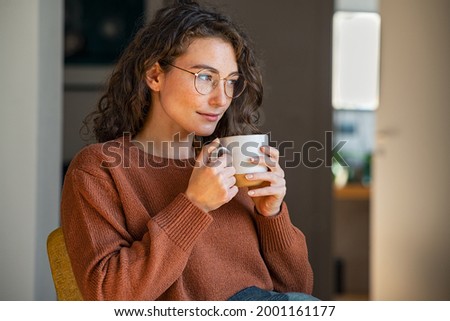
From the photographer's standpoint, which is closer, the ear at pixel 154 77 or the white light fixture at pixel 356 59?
the ear at pixel 154 77

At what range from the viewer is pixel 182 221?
1.02 m

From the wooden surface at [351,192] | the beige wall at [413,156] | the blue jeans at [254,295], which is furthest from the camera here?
the wooden surface at [351,192]

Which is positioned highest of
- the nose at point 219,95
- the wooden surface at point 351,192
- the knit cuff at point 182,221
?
the nose at point 219,95

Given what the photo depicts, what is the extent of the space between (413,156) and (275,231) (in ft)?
3.98

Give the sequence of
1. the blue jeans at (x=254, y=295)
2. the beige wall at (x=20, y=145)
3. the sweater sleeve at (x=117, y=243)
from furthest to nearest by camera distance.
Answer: the beige wall at (x=20, y=145) < the blue jeans at (x=254, y=295) < the sweater sleeve at (x=117, y=243)

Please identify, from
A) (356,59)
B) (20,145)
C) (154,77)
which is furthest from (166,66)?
(356,59)

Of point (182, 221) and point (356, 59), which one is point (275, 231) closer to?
point (182, 221)

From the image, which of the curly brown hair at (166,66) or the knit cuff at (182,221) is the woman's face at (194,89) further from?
the knit cuff at (182,221)

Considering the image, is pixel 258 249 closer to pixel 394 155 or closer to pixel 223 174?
pixel 223 174

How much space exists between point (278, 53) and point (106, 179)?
5.76ft

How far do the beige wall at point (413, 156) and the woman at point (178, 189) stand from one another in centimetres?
92

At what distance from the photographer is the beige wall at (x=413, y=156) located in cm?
205

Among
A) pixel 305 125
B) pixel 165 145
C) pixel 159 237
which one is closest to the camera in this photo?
pixel 159 237

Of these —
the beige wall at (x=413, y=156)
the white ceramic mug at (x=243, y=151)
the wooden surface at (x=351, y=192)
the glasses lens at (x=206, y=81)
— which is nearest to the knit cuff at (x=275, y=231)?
the white ceramic mug at (x=243, y=151)
